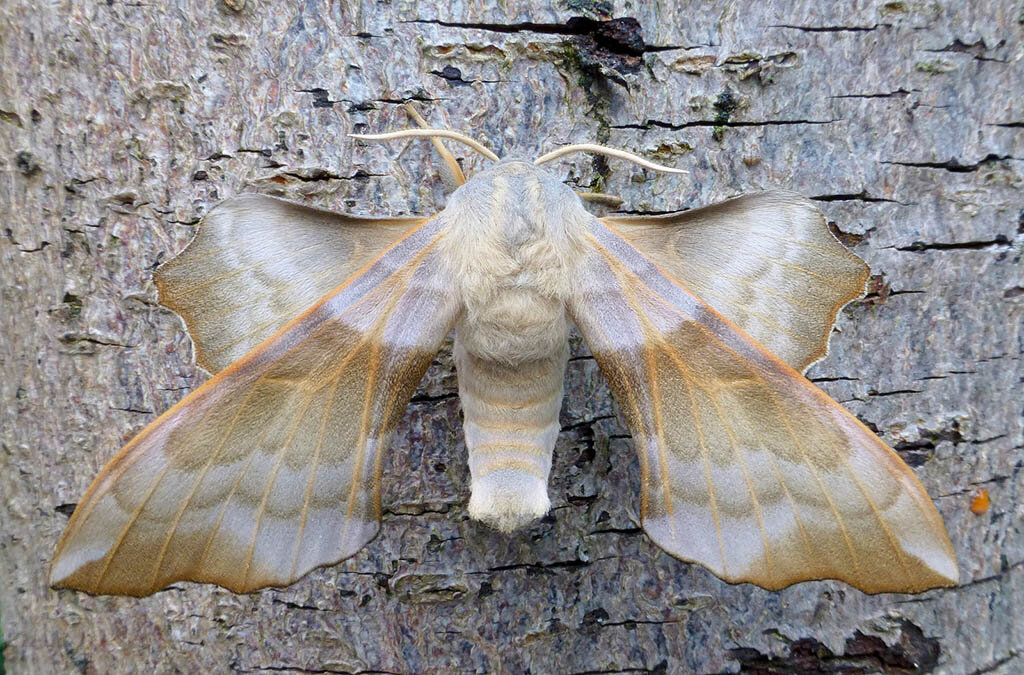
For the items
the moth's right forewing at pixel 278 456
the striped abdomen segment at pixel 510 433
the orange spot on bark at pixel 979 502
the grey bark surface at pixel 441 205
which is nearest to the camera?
the moth's right forewing at pixel 278 456

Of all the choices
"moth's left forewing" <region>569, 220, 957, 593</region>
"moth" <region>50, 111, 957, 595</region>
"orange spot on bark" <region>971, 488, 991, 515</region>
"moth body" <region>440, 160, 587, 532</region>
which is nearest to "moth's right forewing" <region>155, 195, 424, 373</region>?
"moth" <region>50, 111, 957, 595</region>

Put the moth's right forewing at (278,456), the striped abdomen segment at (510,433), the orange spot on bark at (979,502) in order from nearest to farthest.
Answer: the moth's right forewing at (278,456)
the striped abdomen segment at (510,433)
the orange spot on bark at (979,502)

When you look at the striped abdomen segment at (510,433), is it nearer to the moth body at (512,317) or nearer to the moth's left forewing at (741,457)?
the moth body at (512,317)

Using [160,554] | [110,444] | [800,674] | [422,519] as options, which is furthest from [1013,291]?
[110,444]

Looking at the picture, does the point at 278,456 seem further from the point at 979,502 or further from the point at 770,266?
the point at 979,502

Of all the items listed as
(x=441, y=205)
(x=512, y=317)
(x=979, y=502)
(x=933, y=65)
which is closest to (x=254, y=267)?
(x=441, y=205)

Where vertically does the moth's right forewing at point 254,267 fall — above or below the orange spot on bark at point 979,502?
above

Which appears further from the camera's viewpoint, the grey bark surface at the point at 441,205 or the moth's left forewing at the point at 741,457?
the grey bark surface at the point at 441,205

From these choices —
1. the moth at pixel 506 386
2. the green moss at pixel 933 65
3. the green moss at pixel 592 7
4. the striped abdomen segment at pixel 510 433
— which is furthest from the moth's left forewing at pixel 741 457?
the green moss at pixel 933 65
